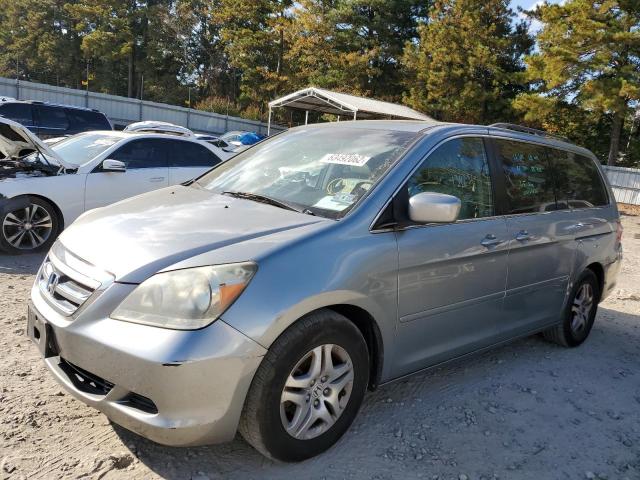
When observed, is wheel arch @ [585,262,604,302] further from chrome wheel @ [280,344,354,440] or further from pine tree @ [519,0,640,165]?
pine tree @ [519,0,640,165]

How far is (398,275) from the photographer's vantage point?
2.89 m

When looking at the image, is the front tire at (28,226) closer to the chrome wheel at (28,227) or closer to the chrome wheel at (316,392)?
the chrome wheel at (28,227)

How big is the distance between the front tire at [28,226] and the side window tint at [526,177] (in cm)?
516

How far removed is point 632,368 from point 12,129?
6.63 metres

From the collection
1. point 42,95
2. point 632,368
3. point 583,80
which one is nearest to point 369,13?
point 583,80

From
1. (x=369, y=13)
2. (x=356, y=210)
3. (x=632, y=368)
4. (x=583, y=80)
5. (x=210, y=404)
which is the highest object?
(x=369, y=13)

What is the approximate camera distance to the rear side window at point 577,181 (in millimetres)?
4430

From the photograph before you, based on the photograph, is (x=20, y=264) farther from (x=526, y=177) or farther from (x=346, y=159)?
(x=526, y=177)

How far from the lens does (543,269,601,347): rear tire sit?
180 inches

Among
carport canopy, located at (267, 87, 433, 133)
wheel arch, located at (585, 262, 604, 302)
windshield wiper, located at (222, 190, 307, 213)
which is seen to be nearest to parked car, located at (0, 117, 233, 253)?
windshield wiper, located at (222, 190, 307, 213)

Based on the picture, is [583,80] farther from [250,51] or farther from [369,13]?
[250,51]

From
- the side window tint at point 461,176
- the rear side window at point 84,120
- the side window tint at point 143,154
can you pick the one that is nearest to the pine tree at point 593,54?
the rear side window at point 84,120

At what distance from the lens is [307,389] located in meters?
2.58

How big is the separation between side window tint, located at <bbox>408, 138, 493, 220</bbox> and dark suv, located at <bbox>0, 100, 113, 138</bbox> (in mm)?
11876
